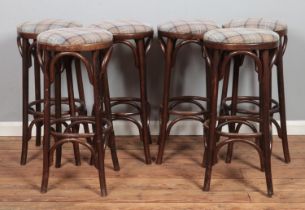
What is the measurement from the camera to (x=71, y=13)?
3135mm

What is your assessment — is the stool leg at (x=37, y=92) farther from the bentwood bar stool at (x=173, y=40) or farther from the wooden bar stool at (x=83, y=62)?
the bentwood bar stool at (x=173, y=40)

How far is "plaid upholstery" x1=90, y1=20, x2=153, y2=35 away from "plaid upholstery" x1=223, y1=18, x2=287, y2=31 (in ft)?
1.55

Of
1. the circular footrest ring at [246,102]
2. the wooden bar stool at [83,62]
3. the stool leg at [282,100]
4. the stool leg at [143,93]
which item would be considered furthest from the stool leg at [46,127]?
the stool leg at [282,100]

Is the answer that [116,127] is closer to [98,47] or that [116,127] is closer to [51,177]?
[51,177]

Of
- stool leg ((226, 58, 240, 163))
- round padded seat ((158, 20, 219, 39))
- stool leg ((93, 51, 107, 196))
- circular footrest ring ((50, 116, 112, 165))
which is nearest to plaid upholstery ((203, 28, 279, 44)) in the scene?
round padded seat ((158, 20, 219, 39))

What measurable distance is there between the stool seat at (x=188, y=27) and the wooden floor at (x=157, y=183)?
76 centimetres

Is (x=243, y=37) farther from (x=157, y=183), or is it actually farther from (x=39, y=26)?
(x=39, y=26)

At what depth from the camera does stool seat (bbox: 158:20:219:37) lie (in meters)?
2.72

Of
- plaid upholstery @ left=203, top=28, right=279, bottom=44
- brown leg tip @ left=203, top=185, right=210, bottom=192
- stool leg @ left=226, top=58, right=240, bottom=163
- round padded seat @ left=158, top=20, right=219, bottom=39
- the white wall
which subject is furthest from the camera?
the white wall

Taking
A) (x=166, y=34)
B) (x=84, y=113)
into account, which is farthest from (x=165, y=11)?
(x=84, y=113)

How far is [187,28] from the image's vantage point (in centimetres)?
273

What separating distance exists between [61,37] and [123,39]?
46cm

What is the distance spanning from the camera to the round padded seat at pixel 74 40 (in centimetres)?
235

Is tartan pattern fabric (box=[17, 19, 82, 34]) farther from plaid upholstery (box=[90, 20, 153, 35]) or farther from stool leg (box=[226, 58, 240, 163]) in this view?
stool leg (box=[226, 58, 240, 163])
